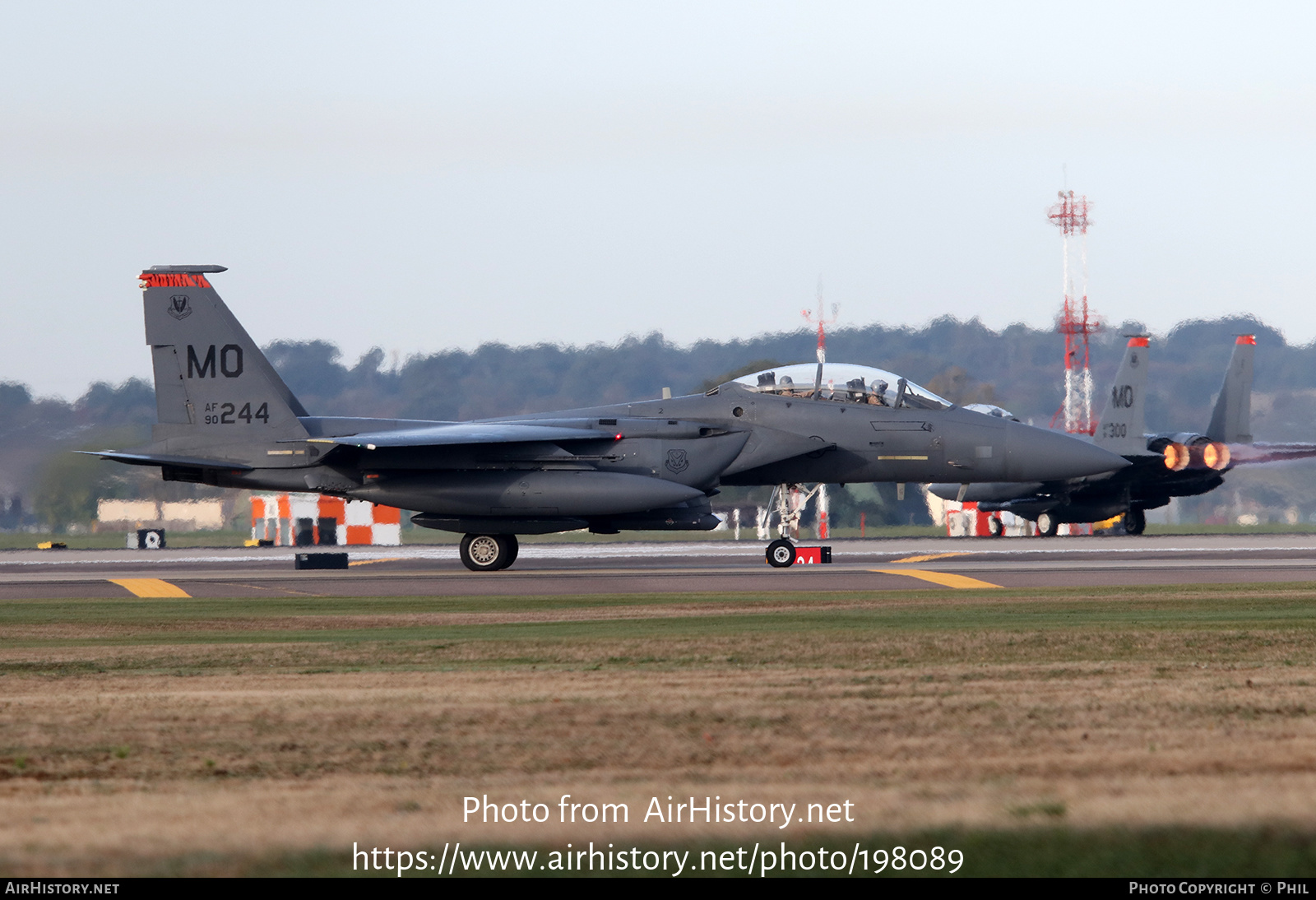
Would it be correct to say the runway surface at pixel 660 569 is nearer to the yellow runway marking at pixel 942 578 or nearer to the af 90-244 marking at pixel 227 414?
the yellow runway marking at pixel 942 578

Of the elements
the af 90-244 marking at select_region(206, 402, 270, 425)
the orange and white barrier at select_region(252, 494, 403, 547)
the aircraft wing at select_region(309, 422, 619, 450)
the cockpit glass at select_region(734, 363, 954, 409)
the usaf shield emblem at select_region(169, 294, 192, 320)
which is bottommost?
the orange and white barrier at select_region(252, 494, 403, 547)

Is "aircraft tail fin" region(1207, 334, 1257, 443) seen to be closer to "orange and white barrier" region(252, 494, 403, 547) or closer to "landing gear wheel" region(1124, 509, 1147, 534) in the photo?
"landing gear wheel" region(1124, 509, 1147, 534)

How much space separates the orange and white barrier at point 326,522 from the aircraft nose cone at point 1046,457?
2290 cm

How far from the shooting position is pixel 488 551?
82.6 feet

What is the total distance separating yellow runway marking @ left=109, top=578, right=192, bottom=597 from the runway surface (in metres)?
0.04

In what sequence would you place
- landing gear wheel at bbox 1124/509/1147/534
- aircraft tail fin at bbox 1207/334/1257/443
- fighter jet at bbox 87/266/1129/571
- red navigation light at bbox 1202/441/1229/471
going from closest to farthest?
1. fighter jet at bbox 87/266/1129/571
2. red navigation light at bbox 1202/441/1229/471
3. landing gear wheel at bbox 1124/509/1147/534
4. aircraft tail fin at bbox 1207/334/1257/443

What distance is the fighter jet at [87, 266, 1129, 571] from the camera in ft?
79.2

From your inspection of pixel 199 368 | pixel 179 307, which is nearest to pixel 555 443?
pixel 199 368

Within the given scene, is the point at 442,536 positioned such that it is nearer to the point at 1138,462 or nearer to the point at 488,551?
the point at 488,551

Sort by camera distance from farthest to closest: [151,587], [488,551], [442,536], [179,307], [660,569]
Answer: [442,536]
[488,551]
[179,307]
[660,569]
[151,587]

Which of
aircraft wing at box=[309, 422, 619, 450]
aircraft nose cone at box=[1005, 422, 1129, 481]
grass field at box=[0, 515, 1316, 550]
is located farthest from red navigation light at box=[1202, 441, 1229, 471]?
aircraft wing at box=[309, 422, 619, 450]

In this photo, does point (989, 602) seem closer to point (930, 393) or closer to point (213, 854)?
point (930, 393)

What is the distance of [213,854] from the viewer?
424 centimetres

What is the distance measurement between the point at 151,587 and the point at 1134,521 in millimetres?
31889
